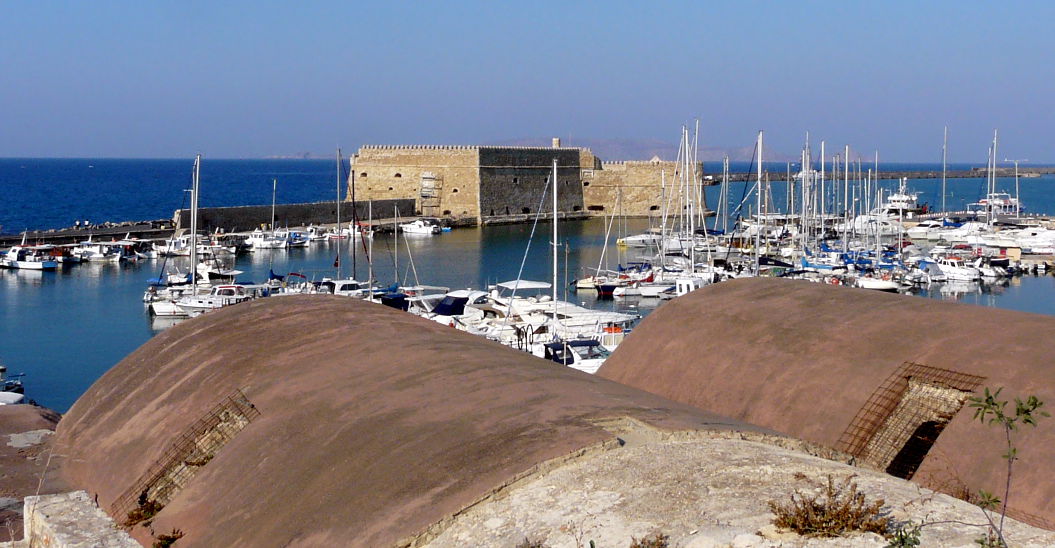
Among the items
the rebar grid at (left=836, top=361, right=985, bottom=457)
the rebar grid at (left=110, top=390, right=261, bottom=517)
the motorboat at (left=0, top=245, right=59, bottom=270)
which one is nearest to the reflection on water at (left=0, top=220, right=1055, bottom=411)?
the motorboat at (left=0, top=245, right=59, bottom=270)

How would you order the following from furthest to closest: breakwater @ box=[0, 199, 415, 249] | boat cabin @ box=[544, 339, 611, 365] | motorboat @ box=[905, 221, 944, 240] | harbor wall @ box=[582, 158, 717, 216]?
harbor wall @ box=[582, 158, 717, 216], motorboat @ box=[905, 221, 944, 240], breakwater @ box=[0, 199, 415, 249], boat cabin @ box=[544, 339, 611, 365]

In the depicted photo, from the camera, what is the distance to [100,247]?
139ft

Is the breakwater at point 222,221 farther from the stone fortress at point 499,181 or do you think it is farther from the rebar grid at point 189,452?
the rebar grid at point 189,452

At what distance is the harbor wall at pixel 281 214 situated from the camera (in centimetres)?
4831

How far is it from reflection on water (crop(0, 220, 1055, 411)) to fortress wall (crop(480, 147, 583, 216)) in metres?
5.84

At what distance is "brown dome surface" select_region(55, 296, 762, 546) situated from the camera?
645 centimetres

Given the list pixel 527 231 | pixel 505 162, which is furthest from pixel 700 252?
pixel 505 162

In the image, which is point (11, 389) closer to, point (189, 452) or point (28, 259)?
point (189, 452)

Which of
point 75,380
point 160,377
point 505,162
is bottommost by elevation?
point 75,380

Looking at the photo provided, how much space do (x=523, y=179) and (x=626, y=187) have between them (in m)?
6.42

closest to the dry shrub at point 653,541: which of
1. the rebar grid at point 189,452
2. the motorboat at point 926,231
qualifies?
the rebar grid at point 189,452

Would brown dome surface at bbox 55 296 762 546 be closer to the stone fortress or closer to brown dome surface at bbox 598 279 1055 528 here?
brown dome surface at bbox 598 279 1055 528

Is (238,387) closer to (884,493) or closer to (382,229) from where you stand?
(884,493)

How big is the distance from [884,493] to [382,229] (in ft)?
161
